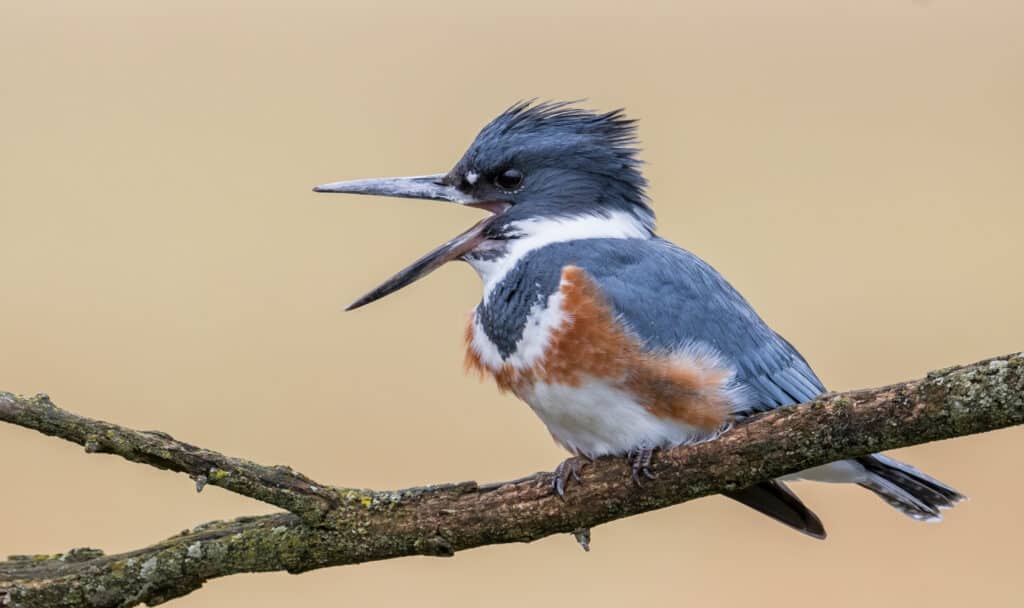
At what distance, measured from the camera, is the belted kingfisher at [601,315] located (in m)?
2.19

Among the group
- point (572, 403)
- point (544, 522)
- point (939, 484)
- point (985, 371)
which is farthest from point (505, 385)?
point (985, 371)

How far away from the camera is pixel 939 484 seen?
2.25 meters

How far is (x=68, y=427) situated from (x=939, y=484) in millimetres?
1612

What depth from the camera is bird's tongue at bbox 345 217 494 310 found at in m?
2.46

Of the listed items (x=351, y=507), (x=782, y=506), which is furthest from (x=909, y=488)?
(x=351, y=507)

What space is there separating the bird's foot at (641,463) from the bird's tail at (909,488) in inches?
19.3

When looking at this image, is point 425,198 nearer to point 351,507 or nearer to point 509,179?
point 509,179

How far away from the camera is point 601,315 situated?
2215 mm

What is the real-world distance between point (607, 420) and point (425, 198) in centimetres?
72

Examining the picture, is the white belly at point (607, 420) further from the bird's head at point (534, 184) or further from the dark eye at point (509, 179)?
the dark eye at point (509, 179)

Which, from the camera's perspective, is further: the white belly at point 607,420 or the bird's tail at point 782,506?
the bird's tail at point 782,506

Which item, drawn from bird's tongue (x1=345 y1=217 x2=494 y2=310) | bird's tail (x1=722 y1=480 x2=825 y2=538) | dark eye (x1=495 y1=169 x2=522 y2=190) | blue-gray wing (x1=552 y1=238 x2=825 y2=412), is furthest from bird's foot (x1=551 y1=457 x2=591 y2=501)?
dark eye (x1=495 y1=169 x2=522 y2=190)

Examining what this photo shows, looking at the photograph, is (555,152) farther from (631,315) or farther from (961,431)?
(961,431)

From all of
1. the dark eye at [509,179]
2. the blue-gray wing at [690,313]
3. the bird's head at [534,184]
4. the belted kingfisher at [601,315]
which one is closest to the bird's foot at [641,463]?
the belted kingfisher at [601,315]
